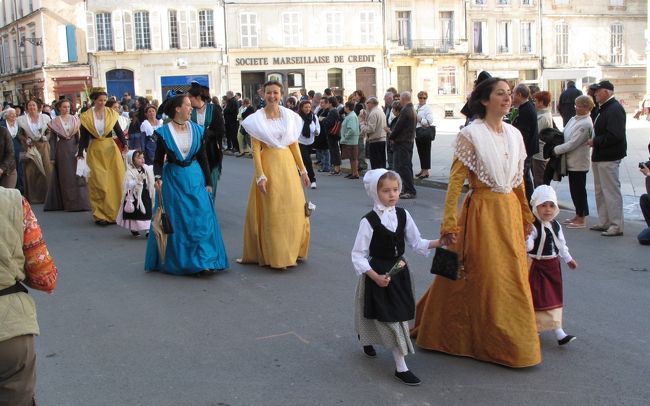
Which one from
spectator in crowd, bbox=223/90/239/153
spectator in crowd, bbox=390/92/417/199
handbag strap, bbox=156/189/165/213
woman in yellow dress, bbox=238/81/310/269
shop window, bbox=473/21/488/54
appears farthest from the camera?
shop window, bbox=473/21/488/54

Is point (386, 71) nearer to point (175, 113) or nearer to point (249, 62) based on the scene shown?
point (249, 62)

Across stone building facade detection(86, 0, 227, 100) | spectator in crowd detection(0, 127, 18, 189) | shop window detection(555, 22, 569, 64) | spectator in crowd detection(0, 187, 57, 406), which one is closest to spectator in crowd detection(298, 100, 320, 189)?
spectator in crowd detection(0, 127, 18, 189)

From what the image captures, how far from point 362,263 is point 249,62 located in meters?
41.7

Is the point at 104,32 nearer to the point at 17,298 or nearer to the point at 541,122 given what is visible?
the point at 541,122

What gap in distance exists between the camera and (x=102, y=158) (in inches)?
470

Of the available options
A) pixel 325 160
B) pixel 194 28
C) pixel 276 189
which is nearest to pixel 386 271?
pixel 276 189

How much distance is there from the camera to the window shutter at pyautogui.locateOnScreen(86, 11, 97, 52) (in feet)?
144

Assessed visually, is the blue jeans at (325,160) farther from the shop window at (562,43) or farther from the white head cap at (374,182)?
the shop window at (562,43)

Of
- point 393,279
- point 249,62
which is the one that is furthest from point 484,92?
point 249,62

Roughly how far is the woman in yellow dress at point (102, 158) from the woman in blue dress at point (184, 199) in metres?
3.98

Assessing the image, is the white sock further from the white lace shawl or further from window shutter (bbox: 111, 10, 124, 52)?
window shutter (bbox: 111, 10, 124, 52)

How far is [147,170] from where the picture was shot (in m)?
10.8

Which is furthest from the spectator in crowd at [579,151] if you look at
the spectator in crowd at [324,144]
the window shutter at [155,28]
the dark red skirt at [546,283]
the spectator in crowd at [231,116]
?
the window shutter at [155,28]

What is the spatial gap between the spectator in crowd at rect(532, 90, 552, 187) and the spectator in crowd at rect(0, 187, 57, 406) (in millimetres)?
8678
